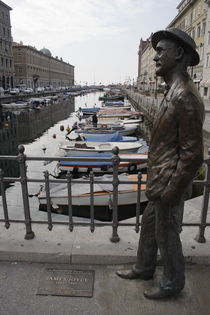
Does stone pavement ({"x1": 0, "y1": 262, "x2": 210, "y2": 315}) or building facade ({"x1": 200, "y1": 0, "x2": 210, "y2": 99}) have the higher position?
building facade ({"x1": 200, "y1": 0, "x2": 210, "y2": 99})

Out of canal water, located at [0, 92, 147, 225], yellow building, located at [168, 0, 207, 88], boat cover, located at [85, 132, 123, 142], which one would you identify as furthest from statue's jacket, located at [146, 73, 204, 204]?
yellow building, located at [168, 0, 207, 88]

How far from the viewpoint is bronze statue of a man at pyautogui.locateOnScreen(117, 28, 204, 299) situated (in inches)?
84.2

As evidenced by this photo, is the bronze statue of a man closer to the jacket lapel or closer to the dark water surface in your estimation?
the jacket lapel

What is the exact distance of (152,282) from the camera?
9.77ft

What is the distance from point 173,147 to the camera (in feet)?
7.54

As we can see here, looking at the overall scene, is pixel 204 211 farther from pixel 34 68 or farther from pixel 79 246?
pixel 34 68

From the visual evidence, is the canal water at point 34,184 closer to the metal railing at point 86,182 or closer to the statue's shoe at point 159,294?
the metal railing at point 86,182

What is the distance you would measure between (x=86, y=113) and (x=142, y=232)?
118 feet

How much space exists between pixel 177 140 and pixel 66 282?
210 centimetres

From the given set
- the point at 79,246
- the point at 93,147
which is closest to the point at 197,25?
the point at 93,147

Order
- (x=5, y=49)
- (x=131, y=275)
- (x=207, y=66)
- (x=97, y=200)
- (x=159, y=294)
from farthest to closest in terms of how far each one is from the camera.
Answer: (x=5, y=49) → (x=207, y=66) → (x=97, y=200) → (x=131, y=275) → (x=159, y=294)

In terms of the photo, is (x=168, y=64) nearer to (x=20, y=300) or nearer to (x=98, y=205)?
(x=20, y=300)

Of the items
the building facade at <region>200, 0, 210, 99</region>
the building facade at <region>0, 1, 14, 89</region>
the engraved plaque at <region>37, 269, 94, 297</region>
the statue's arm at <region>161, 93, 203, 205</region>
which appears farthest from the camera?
the building facade at <region>0, 1, 14, 89</region>

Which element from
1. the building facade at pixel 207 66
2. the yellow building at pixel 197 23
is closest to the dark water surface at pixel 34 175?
the building facade at pixel 207 66
